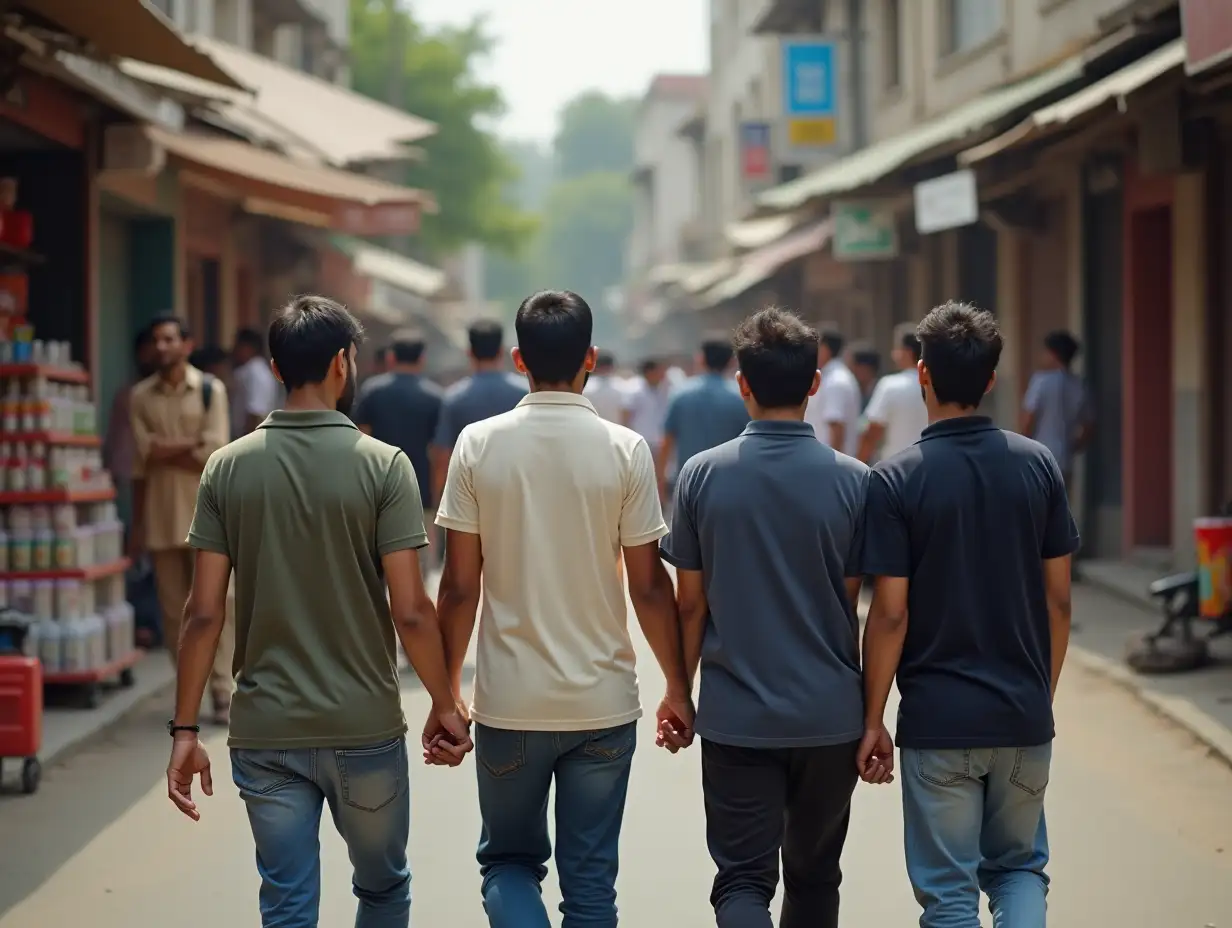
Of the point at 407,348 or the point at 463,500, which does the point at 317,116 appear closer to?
the point at 407,348

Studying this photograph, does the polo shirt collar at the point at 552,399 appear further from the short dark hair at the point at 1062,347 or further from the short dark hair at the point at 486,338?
the short dark hair at the point at 1062,347

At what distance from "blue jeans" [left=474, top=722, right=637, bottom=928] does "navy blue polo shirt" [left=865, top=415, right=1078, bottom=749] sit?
699 millimetres

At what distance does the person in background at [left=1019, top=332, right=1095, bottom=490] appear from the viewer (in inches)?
523

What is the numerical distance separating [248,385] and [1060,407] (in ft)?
18.7

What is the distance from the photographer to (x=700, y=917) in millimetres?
5621

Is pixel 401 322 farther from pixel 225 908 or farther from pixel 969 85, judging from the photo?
pixel 225 908

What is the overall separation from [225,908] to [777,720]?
230cm

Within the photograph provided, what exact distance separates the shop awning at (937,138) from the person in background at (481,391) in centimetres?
507

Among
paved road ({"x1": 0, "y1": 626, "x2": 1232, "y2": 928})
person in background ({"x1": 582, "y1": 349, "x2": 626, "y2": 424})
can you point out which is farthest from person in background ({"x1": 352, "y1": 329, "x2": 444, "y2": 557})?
person in background ({"x1": 582, "y1": 349, "x2": 626, "y2": 424})

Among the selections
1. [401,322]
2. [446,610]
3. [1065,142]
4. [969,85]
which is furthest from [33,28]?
[401,322]

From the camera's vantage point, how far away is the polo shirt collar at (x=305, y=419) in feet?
14.0

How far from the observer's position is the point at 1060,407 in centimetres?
1330

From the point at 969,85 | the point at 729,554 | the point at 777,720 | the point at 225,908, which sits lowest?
Answer: the point at 225,908

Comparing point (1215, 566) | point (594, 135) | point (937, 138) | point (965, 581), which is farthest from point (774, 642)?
point (594, 135)
